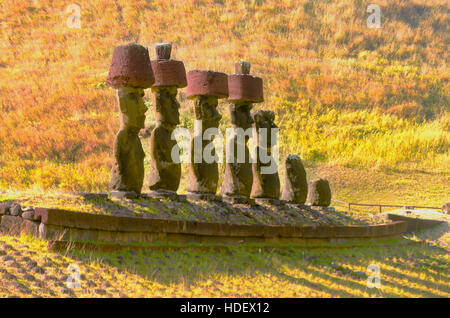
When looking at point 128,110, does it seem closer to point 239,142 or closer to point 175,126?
point 175,126

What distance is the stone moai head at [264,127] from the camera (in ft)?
41.7

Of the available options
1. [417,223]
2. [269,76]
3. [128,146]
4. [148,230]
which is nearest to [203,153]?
[128,146]

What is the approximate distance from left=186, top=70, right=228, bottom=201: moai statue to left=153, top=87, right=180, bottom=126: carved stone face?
64 centimetres

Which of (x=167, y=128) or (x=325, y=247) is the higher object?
(x=167, y=128)

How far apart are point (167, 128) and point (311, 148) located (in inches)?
518

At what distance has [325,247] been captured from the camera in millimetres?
12258

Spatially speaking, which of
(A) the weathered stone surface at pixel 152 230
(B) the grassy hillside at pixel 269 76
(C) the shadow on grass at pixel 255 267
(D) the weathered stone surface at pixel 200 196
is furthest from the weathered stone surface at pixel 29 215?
(B) the grassy hillside at pixel 269 76

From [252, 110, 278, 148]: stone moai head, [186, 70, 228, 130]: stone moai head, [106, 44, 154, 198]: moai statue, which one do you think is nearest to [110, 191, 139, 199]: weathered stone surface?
[106, 44, 154, 198]: moai statue

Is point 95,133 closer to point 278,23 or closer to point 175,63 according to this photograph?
point 175,63

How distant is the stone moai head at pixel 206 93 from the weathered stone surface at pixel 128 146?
172 cm

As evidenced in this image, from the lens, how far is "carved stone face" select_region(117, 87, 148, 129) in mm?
9828

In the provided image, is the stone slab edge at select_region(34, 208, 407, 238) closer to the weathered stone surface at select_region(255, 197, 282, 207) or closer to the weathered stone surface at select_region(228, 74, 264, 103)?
the weathered stone surface at select_region(255, 197, 282, 207)

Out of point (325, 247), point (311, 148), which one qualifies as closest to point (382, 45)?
point (311, 148)

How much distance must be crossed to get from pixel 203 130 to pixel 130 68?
2099mm
